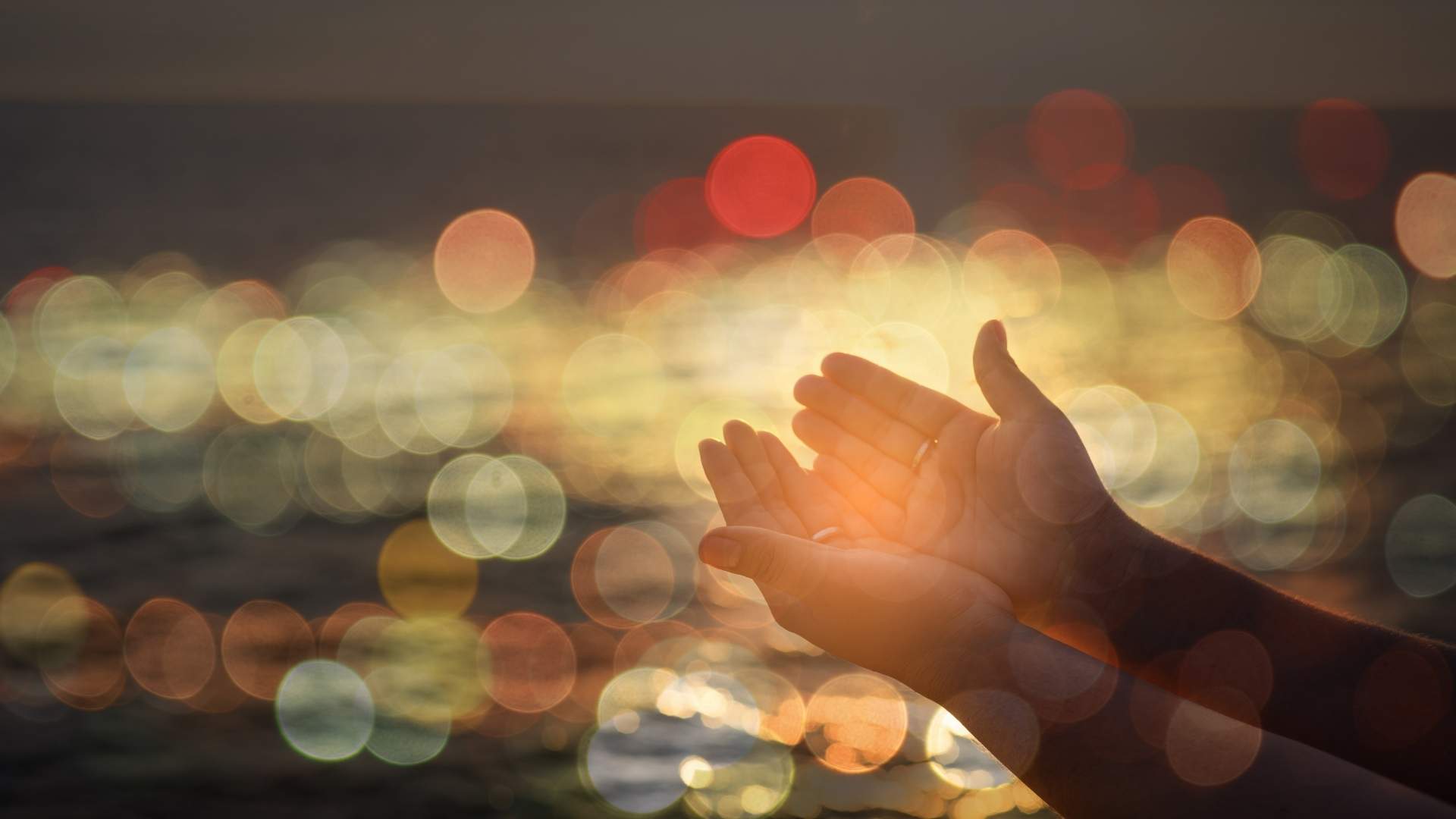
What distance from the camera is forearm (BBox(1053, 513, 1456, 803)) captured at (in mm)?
3152

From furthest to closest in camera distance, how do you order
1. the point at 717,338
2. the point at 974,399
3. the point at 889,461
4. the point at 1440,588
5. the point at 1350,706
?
the point at 717,338 → the point at 974,399 → the point at 1440,588 → the point at 889,461 → the point at 1350,706

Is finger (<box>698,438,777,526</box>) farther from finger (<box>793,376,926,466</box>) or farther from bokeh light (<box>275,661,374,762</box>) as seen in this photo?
bokeh light (<box>275,661,374,762</box>)

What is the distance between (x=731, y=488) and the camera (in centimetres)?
395

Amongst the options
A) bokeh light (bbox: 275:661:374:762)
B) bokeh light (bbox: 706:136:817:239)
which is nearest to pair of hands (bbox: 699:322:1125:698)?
bokeh light (bbox: 275:661:374:762)

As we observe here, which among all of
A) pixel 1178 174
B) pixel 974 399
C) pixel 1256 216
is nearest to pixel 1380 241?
pixel 1256 216

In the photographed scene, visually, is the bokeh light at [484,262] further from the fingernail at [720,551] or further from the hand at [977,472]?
the fingernail at [720,551]

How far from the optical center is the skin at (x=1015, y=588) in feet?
9.79

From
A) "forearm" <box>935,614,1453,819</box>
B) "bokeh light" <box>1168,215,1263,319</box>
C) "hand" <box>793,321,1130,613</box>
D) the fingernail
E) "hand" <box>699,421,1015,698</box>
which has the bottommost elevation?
"forearm" <box>935,614,1453,819</box>

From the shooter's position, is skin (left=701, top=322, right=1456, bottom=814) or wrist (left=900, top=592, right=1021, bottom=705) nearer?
skin (left=701, top=322, right=1456, bottom=814)

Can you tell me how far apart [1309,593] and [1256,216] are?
6840 cm

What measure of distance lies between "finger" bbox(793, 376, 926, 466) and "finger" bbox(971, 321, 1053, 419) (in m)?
0.36

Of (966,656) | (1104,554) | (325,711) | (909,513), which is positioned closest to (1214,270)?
(325,711)

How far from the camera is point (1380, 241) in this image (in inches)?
1998

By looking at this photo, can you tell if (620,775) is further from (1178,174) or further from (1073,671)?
(1178,174)
